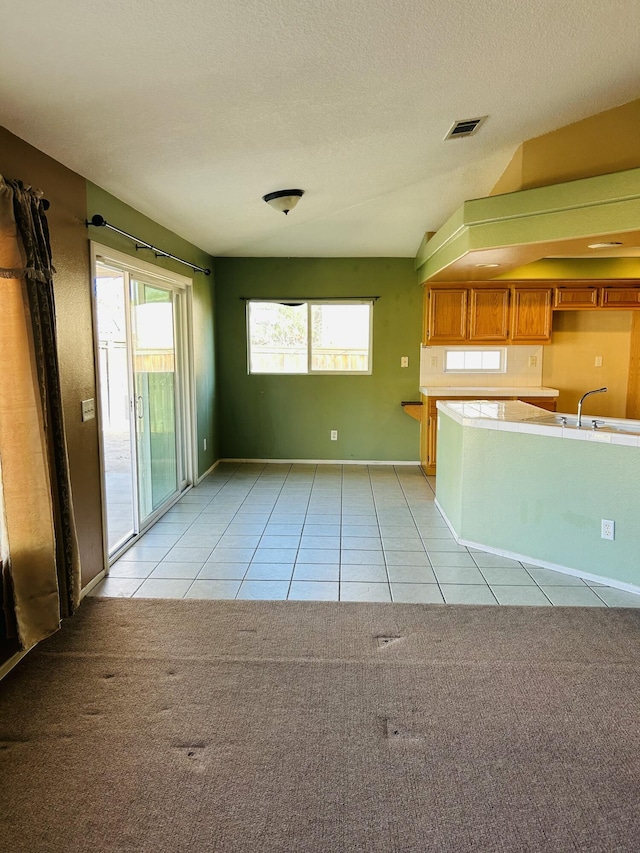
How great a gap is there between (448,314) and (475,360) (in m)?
0.69

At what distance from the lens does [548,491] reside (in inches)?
138

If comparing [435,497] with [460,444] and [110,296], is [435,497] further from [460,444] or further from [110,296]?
[110,296]

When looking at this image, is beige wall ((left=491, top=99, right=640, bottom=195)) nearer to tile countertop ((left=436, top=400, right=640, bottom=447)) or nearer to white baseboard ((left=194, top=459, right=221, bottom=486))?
tile countertop ((left=436, top=400, right=640, bottom=447))

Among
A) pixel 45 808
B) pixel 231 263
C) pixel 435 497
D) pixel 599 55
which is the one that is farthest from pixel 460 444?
pixel 231 263

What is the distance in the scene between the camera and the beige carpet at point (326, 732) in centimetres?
166

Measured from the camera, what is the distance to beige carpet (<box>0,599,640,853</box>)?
1.66 m

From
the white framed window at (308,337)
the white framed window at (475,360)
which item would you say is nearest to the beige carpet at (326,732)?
the white framed window at (475,360)

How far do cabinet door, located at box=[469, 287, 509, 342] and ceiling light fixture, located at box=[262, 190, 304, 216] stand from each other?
8.51 ft

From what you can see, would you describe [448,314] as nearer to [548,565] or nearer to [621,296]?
[621,296]

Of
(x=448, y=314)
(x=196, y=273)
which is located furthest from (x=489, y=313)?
(x=196, y=273)

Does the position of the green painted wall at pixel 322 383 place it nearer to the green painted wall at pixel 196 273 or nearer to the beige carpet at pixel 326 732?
the green painted wall at pixel 196 273

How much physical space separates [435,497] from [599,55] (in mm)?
3454

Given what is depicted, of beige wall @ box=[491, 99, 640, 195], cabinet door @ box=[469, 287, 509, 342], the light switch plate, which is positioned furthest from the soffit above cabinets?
the light switch plate

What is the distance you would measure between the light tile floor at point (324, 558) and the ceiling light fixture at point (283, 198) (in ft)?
7.91
